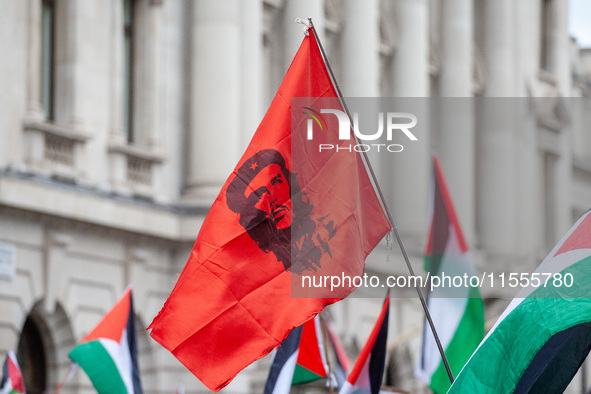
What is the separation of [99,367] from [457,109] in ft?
71.5

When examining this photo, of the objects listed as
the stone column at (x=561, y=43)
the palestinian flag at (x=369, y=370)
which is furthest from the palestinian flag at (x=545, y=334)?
the stone column at (x=561, y=43)

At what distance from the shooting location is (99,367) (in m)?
12.7

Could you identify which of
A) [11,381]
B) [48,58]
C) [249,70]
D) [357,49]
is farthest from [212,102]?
[11,381]

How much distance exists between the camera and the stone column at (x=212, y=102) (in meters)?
23.1

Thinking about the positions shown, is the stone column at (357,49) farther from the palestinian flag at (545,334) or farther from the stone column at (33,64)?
the palestinian flag at (545,334)

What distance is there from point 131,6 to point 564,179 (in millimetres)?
19952

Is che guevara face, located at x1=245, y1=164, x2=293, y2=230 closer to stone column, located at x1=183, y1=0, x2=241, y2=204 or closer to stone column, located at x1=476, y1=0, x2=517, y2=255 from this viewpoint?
stone column, located at x1=183, y1=0, x2=241, y2=204

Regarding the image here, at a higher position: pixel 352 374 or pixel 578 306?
pixel 578 306

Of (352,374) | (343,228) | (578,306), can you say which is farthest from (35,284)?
(578,306)

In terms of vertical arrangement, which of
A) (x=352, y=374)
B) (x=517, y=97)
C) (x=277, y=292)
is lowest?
(x=352, y=374)

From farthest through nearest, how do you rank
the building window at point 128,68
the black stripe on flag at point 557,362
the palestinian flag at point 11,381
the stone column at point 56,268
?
the building window at point 128,68
the stone column at point 56,268
the palestinian flag at point 11,381
the black stripe on flag at point 557,362

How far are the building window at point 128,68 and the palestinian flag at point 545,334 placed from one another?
15812 mm

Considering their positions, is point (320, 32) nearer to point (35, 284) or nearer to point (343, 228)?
point (35, 284)

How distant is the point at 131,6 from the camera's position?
2272cm
